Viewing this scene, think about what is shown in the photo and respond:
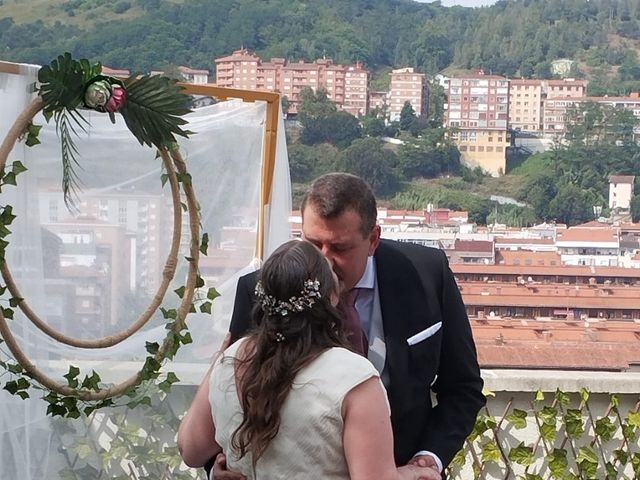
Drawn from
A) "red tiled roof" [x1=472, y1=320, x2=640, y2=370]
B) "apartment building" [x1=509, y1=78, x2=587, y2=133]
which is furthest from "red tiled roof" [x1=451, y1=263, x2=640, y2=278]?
"apartment building" [x1=509, y1=78, x2=587, y2=133]

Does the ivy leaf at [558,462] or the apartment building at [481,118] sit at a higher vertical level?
the apartment building at [481,118]

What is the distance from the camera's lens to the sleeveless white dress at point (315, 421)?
1.49 meters

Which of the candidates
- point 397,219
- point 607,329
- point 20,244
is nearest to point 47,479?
point 20,244

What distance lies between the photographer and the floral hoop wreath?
239 centimetres

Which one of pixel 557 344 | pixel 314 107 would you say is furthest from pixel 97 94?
pixel 314 107

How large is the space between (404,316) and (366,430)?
1.46 feet

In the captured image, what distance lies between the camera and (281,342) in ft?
5.07

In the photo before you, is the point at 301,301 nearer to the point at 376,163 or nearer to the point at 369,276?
the point at 369,276

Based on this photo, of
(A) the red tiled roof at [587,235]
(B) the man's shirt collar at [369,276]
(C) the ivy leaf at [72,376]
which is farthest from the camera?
(A) the red tiled roof at [587,235]

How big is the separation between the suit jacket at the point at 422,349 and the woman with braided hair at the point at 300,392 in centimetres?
29

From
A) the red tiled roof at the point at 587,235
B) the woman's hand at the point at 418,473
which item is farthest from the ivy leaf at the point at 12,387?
the red tiled roof at the point at 587,235

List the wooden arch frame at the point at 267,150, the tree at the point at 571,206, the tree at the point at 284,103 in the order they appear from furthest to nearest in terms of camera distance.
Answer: the tree at the point at 571,206, the tree at the point at 284,103, the wooden arch frame at the point at 267,150

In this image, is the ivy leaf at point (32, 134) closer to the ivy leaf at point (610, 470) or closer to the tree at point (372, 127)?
the ivy leaf at point (610, 470)

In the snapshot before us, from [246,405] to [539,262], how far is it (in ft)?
20.4
